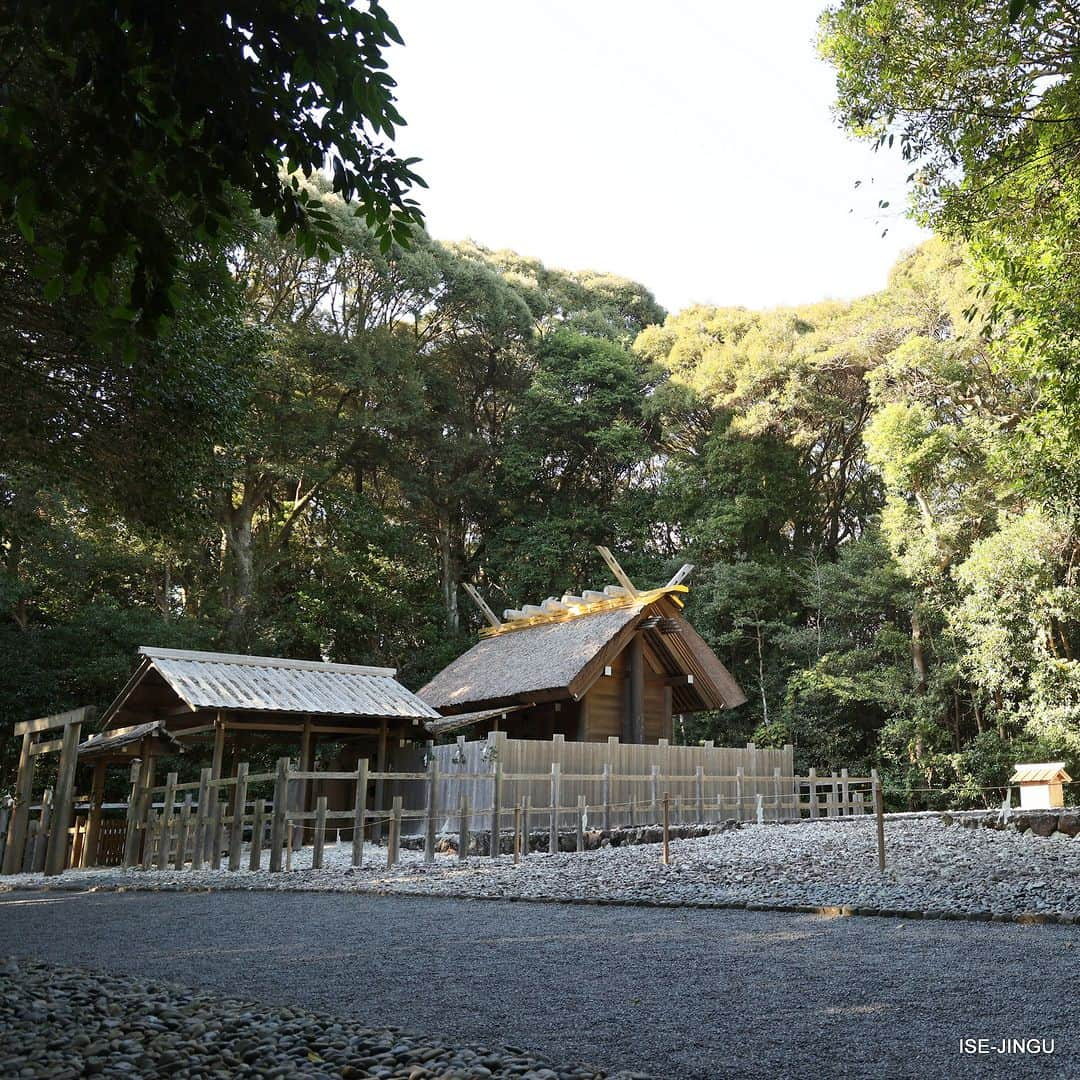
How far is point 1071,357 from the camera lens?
8.79m

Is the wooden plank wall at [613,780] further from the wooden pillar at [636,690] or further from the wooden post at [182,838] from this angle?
the wooden post at [182,838]

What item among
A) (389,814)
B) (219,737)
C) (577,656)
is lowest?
(389,814)

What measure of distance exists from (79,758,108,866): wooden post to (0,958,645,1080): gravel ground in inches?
510

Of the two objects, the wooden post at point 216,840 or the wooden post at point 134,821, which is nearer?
the wooden post at point 216,840

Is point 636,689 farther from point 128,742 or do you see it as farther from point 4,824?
point 4,824

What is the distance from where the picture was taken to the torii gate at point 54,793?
13531mm

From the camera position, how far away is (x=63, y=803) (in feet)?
45.3

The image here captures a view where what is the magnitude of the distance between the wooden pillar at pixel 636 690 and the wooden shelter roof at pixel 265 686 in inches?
188

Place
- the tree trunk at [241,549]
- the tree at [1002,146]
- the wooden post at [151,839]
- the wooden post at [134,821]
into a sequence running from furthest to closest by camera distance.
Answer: the tree trunk at [241,549] < the wooden post at [134,821] < the wooden post at [151,839] < the tree at [1002,146]

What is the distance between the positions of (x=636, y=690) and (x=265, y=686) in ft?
25.6

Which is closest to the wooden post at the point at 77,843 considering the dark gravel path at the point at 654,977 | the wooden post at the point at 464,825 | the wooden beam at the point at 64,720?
the wooden beam at the point at 64,720

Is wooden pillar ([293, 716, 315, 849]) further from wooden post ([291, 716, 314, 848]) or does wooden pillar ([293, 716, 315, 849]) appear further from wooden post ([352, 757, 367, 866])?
wooden post ([352, 757, 367, 866])

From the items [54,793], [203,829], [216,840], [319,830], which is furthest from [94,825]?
[319,830]

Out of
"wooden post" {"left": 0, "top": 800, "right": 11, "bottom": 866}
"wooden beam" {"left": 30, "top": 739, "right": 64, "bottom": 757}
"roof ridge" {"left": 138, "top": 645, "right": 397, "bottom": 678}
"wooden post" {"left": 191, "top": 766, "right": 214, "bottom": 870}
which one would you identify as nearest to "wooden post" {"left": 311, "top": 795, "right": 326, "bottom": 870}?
"wooden post" {"left": 191, "top": 766, "right": 214, "bottom": 870}
